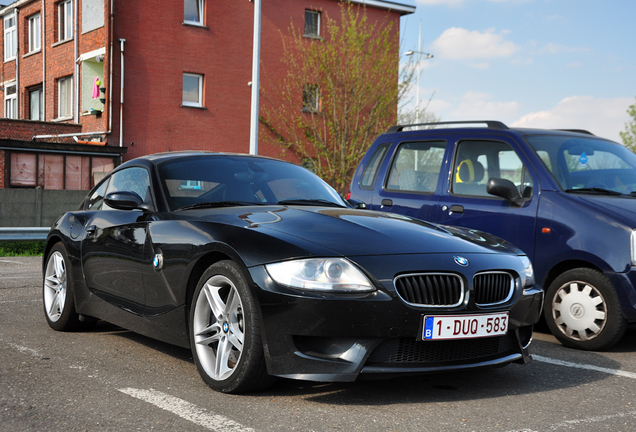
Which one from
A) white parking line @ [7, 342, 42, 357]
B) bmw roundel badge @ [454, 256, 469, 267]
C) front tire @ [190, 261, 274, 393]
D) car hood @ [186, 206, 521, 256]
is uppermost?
car hood @ [186, 206, 521, 256]

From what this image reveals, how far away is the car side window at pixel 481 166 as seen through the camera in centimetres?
664

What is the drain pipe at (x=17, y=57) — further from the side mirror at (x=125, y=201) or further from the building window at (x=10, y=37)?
the side mirror at (x=125, y=201)

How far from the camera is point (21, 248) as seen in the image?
48.1 ft

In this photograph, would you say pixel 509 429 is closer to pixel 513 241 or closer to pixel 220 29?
pixel 513 241


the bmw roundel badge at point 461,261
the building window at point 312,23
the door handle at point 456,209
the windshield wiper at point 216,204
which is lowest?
the bmw roundel badge at point 461,261

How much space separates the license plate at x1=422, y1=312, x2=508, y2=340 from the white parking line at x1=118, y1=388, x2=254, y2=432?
1050 mm

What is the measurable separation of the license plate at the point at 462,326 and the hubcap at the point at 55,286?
334cm

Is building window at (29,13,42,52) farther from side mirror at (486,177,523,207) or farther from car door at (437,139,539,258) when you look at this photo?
side mirror at (486,177,523,207)

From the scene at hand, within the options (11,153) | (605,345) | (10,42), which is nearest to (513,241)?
(605,345)

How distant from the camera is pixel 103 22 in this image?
78.8 feet

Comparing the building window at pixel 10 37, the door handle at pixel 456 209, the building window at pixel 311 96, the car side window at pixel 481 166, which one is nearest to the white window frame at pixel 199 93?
the building window at pixel 311 96

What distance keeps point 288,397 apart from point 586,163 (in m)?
3.89

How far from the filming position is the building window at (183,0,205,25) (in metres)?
25.5

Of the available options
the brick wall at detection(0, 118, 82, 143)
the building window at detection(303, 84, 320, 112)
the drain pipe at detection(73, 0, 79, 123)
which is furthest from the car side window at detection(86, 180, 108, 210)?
the building window at detection(303, 84, 320, 112)
